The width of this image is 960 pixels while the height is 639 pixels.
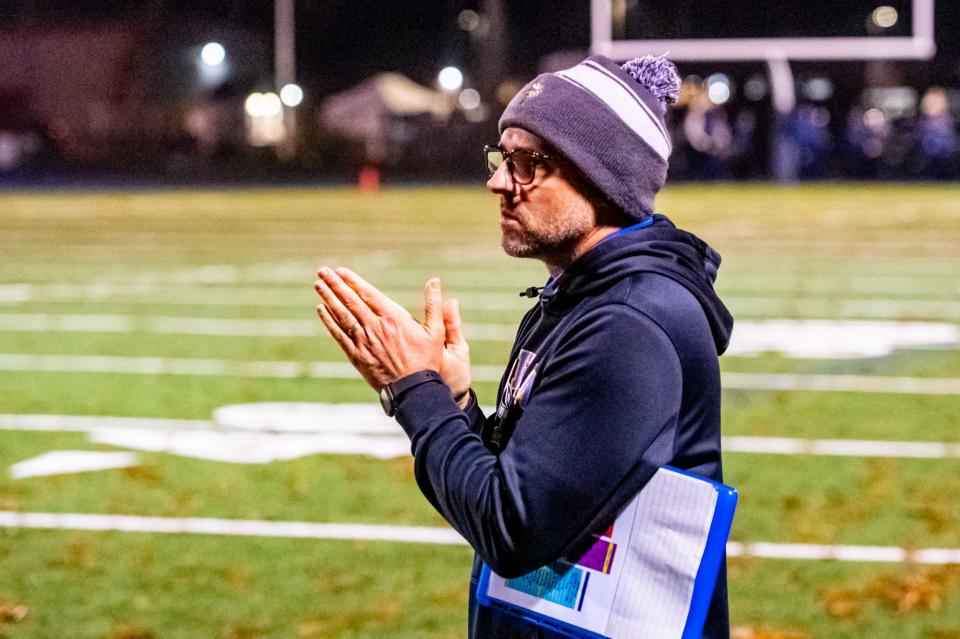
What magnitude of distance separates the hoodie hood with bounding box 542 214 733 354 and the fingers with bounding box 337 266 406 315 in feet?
1.00

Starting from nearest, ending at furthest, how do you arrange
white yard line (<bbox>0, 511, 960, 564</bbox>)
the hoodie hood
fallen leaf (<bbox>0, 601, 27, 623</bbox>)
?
the hoodie hood
fallen leaf (<bbox>0, 601, 27, 623</bbox>)
white yard line (<bbox>0, 511, 960, 564</bbox>)

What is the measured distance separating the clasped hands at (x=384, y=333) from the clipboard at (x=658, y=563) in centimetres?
44

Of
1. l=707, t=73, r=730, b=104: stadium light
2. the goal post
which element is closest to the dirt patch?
the goal post

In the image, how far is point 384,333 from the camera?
2.71 metres

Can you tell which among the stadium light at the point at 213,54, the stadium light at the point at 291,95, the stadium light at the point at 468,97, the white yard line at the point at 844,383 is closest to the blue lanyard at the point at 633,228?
the white yard line at the point at 844,383

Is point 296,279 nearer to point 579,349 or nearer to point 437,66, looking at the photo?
point 579,349

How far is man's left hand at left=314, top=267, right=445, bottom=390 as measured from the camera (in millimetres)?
2703

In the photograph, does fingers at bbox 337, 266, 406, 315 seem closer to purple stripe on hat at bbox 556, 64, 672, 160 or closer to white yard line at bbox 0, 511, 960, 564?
purple stripe on hat at bbox 556, 64, 672, 160

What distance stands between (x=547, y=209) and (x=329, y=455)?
5.38 metres

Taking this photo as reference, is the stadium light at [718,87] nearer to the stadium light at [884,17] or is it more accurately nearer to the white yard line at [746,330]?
the stadium light at [884,17]

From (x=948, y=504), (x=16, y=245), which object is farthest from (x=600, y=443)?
(x=16, y=245)

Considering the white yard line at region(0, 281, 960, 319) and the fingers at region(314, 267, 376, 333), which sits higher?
the fingers at region(314, 267, 376, 333)

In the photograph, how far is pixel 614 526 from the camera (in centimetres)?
254

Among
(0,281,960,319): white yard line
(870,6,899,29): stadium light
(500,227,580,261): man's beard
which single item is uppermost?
(500,227,580,261): man's beard
